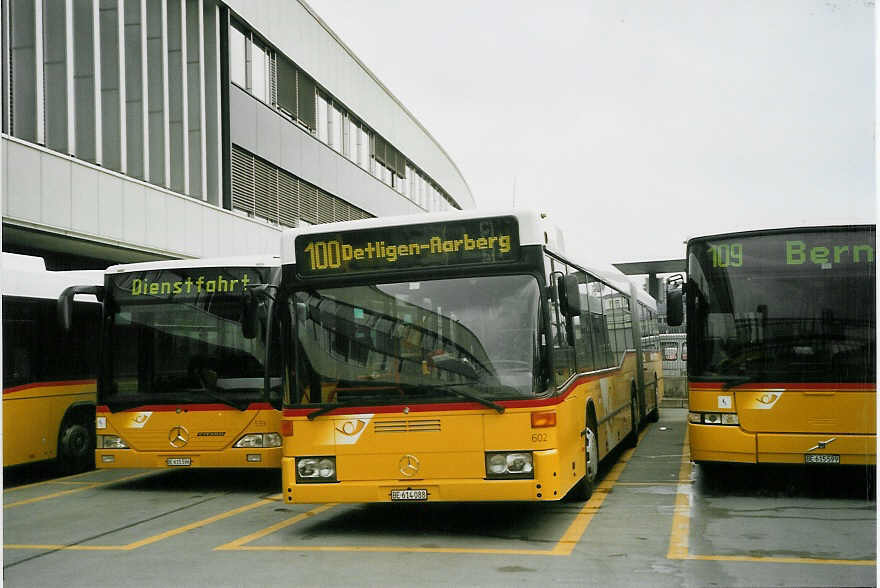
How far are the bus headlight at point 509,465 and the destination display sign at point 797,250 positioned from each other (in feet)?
11.5

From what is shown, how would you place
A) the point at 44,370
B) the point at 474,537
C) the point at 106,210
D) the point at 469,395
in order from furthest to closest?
the point at 106,210 → the point at 44,370 → the point at 474,537 → the point at 469,395

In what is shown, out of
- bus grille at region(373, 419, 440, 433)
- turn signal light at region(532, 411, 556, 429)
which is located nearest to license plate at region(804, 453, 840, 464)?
turn signal light at region(532, 411, 556, 429)

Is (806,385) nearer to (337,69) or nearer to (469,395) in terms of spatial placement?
(469,395)

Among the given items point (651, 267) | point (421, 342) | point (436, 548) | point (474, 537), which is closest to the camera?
point (436, 548)

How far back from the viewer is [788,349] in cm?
998

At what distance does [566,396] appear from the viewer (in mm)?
9031

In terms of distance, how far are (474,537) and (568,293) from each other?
2.27 metres

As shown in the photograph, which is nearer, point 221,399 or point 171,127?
point 221,399

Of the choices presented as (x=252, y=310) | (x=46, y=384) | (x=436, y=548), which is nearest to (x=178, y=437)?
(x=252, y=310)

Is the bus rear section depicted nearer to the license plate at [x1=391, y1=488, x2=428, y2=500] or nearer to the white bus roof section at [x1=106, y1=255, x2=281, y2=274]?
the white bus roof section at [x1=106, y1=255, x2=281, y2=274]

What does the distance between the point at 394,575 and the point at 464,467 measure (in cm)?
140

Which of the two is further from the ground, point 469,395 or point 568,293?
point 568,293

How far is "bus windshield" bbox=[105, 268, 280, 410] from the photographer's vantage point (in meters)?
12.0

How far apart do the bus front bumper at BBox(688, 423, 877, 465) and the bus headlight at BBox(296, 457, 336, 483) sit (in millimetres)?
4019
